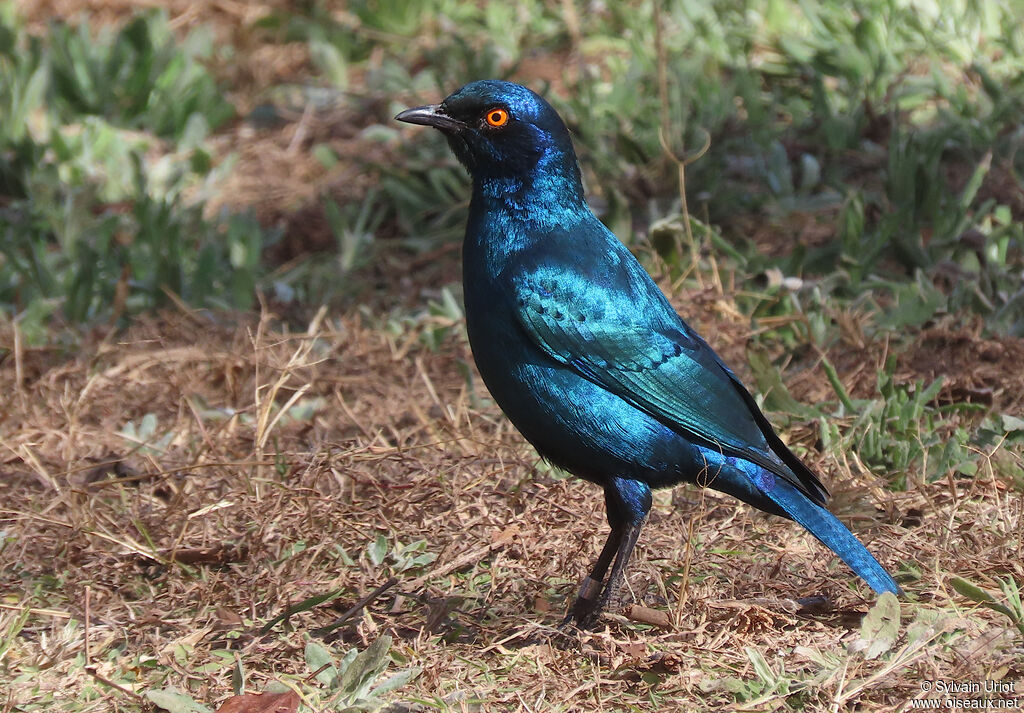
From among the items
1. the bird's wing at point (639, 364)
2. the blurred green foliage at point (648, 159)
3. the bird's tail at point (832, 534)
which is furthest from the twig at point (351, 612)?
the blurred green foliage at point (648, 159)

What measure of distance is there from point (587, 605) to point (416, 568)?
21.1 inches

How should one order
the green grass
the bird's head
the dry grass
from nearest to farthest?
the dry grass
the green grass
the bird's head

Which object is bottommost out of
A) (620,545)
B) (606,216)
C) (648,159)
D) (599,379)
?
(620,545)

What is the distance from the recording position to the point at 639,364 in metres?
3.38

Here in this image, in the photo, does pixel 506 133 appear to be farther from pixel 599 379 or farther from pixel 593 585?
pixel 593 585

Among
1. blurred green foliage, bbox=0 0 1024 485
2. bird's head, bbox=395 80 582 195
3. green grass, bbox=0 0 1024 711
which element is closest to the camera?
green grass, bbox=0 0 1024 711

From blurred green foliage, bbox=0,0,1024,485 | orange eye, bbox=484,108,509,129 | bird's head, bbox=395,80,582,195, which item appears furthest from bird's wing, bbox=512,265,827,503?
blurred green foliage, bbox=0,0,1024,485

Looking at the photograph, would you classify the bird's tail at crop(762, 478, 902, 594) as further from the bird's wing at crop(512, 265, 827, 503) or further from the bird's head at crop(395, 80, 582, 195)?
the bird's head at crop(395, 80, 582, 195)

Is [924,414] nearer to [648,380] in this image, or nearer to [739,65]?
[648,380]

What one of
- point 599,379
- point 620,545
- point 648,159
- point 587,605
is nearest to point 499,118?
point 599,379

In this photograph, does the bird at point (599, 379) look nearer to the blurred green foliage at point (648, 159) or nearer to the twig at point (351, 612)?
the twig at point (351, 612)

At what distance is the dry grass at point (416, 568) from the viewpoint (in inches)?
121

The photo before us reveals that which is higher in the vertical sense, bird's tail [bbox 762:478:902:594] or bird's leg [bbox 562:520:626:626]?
bird's tail [bbox 762:478:902:594]

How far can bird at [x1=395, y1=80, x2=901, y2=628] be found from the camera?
10.8ft
